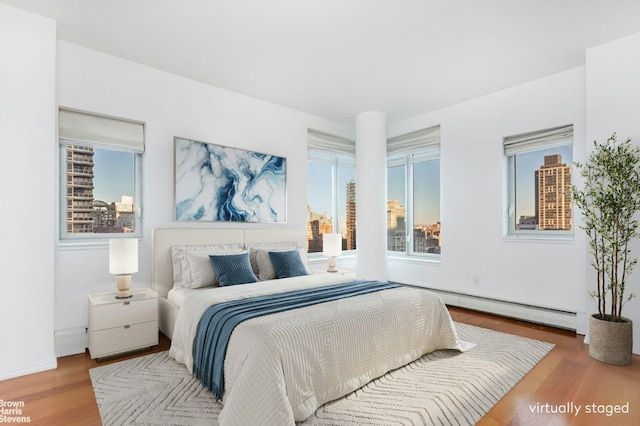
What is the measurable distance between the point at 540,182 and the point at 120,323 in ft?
15.5

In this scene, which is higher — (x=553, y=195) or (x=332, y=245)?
(x=553, y=195)

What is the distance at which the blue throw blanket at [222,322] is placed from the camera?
214 cm

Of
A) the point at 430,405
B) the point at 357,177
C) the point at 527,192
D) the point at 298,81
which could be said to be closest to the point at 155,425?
the point at 430,405

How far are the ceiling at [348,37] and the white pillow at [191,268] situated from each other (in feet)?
6.44

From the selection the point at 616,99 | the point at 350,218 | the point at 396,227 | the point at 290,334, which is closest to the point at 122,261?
the point at 290,334

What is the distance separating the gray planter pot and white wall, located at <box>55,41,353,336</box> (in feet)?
11.4

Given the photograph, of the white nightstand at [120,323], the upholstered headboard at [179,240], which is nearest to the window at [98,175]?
the upholstered headboard at [179,240]

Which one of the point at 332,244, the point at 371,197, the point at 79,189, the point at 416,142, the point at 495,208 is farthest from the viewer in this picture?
the point at 416,142

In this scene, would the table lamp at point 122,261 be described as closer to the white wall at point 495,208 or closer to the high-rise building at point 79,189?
the high-rise building at point 79,189

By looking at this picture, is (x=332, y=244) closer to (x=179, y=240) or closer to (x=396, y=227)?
(x=396, y=227)

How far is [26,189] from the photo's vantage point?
2646 millimetres

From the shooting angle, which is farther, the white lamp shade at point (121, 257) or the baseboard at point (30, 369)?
the white lamp shade at point (121, 257)

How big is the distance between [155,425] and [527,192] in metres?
4.44

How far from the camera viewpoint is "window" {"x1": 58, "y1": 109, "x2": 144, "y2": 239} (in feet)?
10.3
